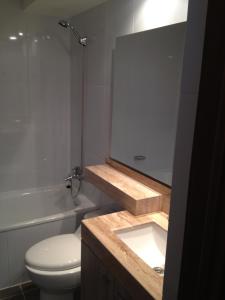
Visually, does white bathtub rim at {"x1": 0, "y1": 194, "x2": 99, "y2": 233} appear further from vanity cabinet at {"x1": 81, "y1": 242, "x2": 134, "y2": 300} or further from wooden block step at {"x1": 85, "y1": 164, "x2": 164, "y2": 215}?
vanity cabinet at {"x1": 81, "y1": 242, "x2": 134, "y2": 300}

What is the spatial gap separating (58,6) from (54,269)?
2011 millimetres

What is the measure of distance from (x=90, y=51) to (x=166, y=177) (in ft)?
4.47

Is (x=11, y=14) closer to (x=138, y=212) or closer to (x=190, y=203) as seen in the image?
(x=138, y=212)

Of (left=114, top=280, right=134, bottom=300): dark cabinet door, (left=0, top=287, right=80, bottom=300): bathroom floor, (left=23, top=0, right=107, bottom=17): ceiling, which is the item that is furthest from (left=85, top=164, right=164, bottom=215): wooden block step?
(left=23, top=0, right=107, bottom=17): ceiling

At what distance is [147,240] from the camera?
5.03 feet

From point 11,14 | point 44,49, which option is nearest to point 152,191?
point 44,49

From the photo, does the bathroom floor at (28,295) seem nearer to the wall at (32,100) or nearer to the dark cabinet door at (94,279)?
the dark cabinet door at (94,279)

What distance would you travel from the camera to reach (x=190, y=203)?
669mm

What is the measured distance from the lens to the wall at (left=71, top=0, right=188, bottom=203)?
1699mm

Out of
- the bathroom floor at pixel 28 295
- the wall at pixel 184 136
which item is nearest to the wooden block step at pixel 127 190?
the wall at pixel 184 136

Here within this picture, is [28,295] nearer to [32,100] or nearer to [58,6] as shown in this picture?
[32,100]

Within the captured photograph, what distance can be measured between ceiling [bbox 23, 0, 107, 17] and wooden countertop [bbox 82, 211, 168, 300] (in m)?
1.62

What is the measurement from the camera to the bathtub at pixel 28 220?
7.06 feet

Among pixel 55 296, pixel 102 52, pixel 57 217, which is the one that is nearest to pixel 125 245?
pixel 55 296
